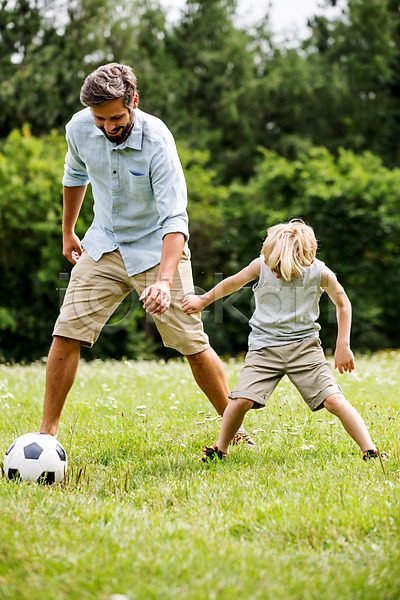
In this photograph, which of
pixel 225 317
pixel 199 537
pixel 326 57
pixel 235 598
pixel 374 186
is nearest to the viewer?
pixel 235 598

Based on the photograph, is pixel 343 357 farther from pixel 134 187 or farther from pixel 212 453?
pixel 134 187

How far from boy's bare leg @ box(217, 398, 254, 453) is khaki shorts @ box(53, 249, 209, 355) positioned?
47cm

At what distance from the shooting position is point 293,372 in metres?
3.94

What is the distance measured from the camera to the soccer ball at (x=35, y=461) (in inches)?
141

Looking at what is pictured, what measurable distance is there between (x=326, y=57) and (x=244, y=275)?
2516cm

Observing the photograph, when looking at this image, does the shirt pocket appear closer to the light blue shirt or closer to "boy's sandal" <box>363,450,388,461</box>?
the light blue shirt

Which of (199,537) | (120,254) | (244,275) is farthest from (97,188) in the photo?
(199,537)

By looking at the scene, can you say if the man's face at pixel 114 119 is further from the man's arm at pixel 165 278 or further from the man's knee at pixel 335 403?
the man's knee at pixel 335 403

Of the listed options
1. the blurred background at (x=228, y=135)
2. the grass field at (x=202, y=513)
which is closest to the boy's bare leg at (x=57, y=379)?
the grass field at (x=202, y=513)

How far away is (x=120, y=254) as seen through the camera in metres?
4.18

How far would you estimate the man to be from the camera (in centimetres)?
384

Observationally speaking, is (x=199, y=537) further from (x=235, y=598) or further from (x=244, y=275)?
(x=244, y=275)

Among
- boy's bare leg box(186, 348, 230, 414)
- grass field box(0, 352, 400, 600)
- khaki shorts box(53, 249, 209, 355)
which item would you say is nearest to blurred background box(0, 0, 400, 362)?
grass field box(0, 352, 400, 600)

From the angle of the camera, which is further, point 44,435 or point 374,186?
point 374,186
